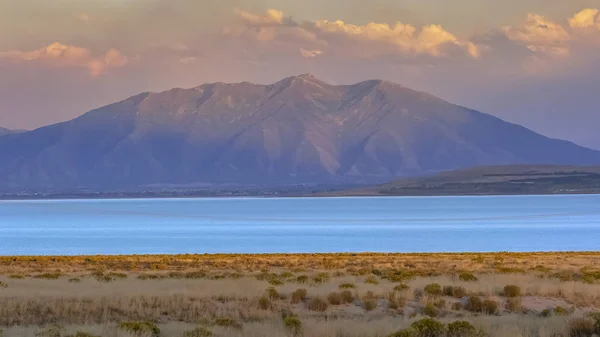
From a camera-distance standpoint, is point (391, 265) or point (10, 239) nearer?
point (391, 265)

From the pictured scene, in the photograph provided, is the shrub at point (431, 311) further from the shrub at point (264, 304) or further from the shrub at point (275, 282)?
the shrub at point (275, 282)

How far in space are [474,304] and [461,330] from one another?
4.79 metres

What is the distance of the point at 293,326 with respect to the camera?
14664mm

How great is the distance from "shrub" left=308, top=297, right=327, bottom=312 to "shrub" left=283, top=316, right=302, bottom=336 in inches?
117

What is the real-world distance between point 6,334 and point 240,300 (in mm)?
5756

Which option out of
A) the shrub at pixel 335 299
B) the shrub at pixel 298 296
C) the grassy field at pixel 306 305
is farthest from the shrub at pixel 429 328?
the shrub at pixel 298 296

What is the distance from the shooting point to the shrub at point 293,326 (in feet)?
46.0

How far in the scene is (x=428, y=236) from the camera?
84562 millimetres

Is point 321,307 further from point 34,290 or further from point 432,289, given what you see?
point 34,290

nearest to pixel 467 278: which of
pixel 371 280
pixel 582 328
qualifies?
pixel 371 280

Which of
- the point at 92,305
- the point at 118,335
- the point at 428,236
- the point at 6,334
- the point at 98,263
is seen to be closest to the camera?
the point at 118,335

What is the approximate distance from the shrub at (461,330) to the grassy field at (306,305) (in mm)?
16

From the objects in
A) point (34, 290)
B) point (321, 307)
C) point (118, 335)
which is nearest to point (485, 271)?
point (321, 307)

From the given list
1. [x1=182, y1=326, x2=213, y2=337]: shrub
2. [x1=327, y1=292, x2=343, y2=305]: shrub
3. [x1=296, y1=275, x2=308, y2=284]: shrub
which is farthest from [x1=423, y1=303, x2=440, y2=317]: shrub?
[x1=296, y1=275, x2=308, y2=284]: shrub
